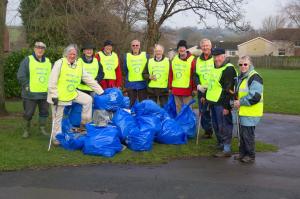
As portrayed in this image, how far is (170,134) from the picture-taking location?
8633 mm

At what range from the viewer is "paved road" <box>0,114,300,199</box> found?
570 cm

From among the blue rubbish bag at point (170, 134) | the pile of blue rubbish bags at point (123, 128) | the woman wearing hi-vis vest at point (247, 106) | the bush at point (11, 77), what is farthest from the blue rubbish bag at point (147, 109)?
the bush at point (11, 77)

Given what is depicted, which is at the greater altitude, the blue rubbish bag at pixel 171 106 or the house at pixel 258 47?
the house at pixel 258 47

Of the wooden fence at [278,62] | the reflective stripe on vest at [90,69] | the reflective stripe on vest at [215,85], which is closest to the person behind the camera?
the reflective stripe on vest at [215,85]

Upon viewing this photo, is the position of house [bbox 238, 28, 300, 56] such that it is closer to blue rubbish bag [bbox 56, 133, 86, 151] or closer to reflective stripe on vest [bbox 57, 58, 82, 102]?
reflective stripe on vest [bbox 57, 58, 82, 102]

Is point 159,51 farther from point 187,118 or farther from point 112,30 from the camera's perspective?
point 112,30

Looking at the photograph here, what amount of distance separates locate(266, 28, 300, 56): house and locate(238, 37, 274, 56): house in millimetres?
2408

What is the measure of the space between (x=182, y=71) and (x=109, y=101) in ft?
6.07

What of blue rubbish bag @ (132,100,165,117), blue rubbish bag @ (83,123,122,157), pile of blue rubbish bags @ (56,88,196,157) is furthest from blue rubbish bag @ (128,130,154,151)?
blue rubbish bag @ (132,100,165,117)

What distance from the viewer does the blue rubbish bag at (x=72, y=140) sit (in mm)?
7957

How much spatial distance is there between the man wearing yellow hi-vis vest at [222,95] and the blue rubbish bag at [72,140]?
7.92 ft

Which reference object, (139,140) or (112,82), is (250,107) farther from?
(112,82)

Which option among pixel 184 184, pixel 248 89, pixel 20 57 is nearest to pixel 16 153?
pixel 184 184

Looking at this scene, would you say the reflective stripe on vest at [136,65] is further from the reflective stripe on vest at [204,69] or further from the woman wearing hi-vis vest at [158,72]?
the reflective stripe on vest at [204,69]
